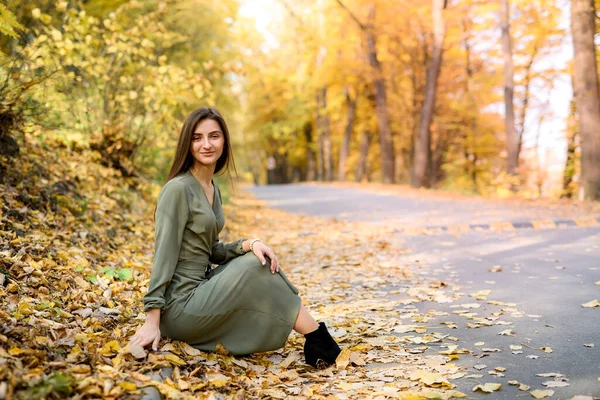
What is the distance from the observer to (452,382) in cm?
293

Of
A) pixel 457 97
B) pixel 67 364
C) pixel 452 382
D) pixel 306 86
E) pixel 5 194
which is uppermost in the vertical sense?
pixel 306 86

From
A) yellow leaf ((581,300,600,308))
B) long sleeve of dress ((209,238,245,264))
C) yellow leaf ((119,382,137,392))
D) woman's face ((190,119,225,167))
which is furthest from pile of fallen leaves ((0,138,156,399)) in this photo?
yellow leaf ((581,300,600,308))

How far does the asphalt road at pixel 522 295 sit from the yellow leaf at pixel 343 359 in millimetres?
618

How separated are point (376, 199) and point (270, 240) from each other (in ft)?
24.5

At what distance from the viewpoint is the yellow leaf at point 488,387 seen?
2768 millimetres

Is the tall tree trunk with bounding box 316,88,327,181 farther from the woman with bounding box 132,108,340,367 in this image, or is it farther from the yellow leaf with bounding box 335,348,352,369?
the yellow leaf with bounding box 335,348,352,369

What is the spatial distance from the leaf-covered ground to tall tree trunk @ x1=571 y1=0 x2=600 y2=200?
740cm

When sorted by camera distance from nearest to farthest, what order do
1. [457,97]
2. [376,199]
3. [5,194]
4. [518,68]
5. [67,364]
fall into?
1. [67,364]
2. [5,194]
3. [376,199]
4. [518,68]
5. [457,97]

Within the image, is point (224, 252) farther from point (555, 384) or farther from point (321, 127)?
point (321, 127)

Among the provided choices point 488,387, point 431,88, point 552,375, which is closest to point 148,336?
point 488,387

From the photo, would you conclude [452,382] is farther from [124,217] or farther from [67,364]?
[124,217]

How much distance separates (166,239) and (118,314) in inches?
43.6

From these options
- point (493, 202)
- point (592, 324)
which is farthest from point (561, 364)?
point (493, 202)

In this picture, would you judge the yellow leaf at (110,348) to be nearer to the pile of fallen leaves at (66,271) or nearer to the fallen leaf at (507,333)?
the pile of fallen leaves at (66,271)
